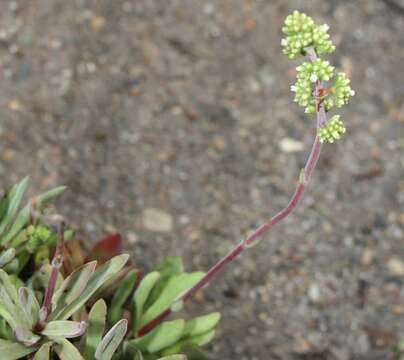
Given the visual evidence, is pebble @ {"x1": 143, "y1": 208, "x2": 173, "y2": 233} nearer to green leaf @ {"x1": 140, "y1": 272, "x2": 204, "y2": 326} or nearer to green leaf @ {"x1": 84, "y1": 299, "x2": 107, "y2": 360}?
green leaf @ {"x1": 140, "y1": 272, "x2": 204, "y2": 326}

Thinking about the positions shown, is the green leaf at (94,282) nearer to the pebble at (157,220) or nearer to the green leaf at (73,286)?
the green leaf at (73,286)

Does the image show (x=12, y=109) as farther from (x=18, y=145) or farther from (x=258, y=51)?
(x=258, y=51)

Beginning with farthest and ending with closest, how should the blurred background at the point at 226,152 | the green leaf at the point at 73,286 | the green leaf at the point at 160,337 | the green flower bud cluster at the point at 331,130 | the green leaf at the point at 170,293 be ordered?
the blurred background at the point at 226,152 < the green leaf at the point at 170,293 < the green leaf at the point at 160,337 < the green leaf at the point at 73,286 < the green flower bud cluster at the point at 331,130

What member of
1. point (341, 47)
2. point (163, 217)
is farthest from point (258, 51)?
point (163, 217)

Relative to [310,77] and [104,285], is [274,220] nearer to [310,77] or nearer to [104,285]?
[310,77]

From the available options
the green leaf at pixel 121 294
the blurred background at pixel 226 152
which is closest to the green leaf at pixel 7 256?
the green leaf at pixel 121 294

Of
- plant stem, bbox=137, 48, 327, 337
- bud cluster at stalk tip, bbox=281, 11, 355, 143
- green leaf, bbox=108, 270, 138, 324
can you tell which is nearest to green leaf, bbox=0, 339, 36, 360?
green leaf, bbox=108, 270, 138, 324

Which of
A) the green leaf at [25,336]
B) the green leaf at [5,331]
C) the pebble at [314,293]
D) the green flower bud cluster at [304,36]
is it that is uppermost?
the green flower bud cluster at [304,36]
